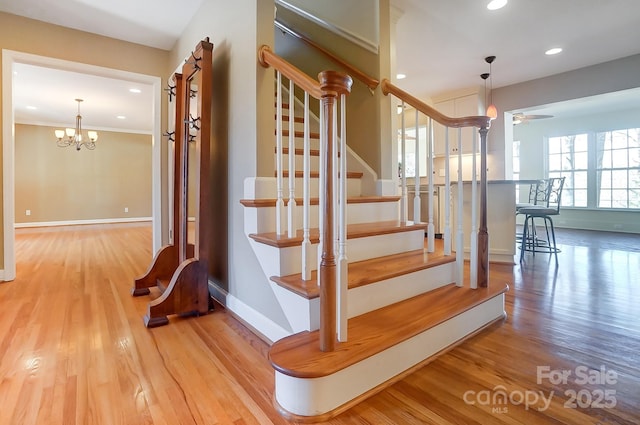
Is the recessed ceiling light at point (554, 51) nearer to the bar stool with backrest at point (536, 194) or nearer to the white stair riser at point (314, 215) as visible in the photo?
the bar stool with backrest at point (536, 194)

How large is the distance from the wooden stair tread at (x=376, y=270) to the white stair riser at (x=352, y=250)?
0.03 meters

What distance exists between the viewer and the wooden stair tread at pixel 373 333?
3.68 ft

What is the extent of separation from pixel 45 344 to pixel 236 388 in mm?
1165

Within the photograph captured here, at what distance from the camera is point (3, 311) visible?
82.0 inches

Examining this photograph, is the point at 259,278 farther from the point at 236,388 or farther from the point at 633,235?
the point at 633,235

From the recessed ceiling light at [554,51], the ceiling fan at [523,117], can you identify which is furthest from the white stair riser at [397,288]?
the ceiling fan at [523,117]

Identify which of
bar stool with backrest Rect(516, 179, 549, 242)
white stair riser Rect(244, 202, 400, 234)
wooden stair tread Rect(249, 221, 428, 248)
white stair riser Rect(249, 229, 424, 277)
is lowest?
white stair riser Rect(249, 229, 424, 277)

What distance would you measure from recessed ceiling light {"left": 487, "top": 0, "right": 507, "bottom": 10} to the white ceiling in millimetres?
59

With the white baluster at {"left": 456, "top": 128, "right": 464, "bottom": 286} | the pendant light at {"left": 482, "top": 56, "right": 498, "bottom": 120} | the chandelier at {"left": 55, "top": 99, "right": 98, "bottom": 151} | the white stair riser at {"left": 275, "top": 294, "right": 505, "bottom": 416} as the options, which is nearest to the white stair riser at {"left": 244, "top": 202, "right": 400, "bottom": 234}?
the white baluster at {"left": 456, "top": 128, "right": 464, "bottom": 286}

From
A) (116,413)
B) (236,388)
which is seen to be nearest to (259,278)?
(236,388)

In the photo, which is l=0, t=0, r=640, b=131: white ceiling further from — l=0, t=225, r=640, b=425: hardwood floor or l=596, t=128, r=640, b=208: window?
l=596, t=128, r=640, b=208: window

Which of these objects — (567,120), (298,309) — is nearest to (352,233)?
(298,309)

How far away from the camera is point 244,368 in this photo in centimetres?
141

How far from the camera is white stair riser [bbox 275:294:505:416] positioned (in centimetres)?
109
